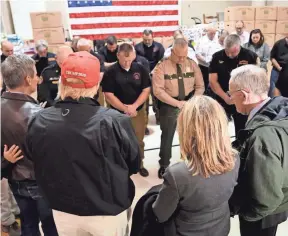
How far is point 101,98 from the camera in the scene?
15.4 ft

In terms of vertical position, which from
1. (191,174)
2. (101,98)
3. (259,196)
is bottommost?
(101,98)

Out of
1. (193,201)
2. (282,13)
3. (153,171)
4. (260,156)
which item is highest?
(282,13)

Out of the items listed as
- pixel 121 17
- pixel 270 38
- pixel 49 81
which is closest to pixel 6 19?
pixel 121 17

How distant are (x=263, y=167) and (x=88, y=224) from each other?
2.98ft

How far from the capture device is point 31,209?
184 centimetres

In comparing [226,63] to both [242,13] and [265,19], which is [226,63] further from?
[265,19]

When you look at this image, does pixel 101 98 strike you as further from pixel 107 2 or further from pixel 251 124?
pixel 251 124

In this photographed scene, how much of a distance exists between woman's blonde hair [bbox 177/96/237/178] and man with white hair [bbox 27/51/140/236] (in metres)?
0.33

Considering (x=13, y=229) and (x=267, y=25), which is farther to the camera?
(x=267, y=25)

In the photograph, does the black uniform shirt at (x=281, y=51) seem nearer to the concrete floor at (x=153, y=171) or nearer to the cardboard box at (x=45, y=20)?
the concrete floor at (x=153, y=171)

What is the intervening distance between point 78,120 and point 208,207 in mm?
701

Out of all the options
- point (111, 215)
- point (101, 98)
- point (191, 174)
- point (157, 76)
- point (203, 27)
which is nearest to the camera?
point (191, 174)

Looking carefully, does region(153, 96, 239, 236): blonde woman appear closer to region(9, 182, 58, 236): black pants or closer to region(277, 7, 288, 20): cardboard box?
region(9, 182, 58, 236): black pants

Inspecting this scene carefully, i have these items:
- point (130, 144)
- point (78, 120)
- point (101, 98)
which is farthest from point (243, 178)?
point (101, 98)
